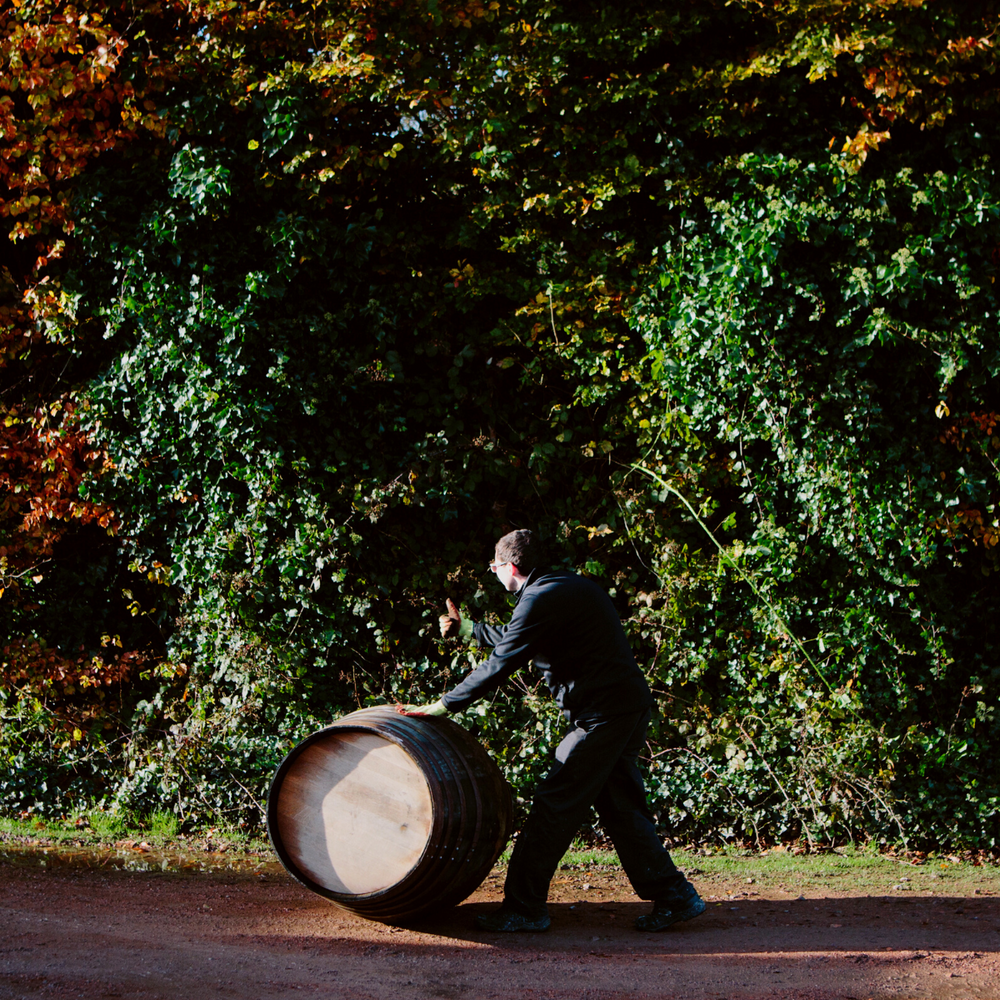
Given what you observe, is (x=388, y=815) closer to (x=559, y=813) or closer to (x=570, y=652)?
(x=559, y=813)

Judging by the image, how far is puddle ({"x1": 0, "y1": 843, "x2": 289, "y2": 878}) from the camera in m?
5.48

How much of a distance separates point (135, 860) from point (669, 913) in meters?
3.28

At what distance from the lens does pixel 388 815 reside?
13.3ft

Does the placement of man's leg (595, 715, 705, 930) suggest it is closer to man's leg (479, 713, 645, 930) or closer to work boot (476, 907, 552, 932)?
man's leg (479, 713, 645, 930)

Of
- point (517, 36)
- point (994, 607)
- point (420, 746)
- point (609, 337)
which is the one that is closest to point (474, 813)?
point (420, 746)

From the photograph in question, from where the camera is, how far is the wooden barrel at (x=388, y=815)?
13.1 ft

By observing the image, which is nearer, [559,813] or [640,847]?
[559,813]

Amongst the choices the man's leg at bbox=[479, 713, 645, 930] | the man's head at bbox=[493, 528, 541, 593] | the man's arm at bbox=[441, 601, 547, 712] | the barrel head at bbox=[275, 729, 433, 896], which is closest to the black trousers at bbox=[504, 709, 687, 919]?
the man's leg at bbox=[479, 713, 645, 930]

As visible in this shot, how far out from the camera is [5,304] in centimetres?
700

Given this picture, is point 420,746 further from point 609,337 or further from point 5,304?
point 5,304

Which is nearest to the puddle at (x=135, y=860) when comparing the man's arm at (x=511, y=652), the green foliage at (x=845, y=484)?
the man's arm at (x=511, y=652)

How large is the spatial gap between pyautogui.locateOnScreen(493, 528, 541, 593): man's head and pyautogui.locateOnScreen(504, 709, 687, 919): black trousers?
2.36ft

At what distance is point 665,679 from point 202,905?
3.11m

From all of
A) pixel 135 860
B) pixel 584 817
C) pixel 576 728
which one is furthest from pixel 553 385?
pixel 135 860
